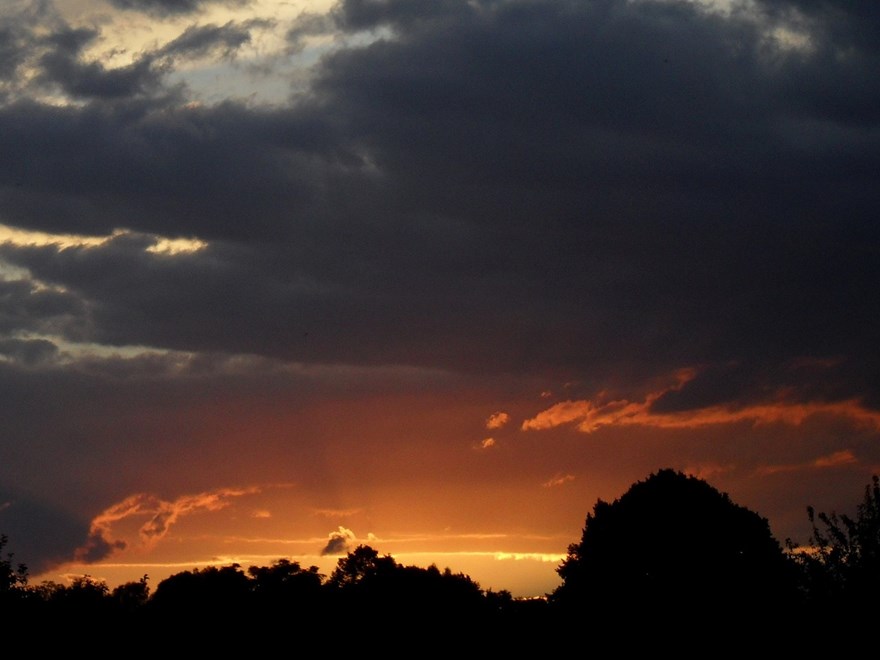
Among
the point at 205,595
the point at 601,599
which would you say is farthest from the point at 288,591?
the point at 601,599

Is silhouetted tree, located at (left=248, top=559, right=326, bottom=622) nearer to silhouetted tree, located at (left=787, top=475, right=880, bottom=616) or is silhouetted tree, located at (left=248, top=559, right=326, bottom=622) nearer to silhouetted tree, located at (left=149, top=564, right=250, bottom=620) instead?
silhouetted tree, located at (left=149, top=564, right=250, bottom=620)

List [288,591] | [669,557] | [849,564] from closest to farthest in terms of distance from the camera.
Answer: [849,564], [669,557], [288,591]

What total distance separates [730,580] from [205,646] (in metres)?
43.6

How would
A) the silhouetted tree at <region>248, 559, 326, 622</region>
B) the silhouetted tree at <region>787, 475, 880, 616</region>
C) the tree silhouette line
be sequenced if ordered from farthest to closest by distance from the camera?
1. the silhouetted tree at <region>248, 559, 326, 622</region>
2. the tree silhouette line
3. the silhouetted tree at <region>787, 475, 880, 616</region>

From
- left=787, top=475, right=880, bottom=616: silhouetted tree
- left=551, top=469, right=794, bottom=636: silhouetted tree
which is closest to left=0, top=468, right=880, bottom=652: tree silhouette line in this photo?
left=551, top=469, right=794, bottom=636: silhouetted tree

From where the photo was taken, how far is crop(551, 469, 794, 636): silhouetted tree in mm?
95375

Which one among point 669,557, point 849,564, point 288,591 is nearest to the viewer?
point 849,564

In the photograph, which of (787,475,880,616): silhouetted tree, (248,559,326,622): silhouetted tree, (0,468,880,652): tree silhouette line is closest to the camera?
(787,475,880,616): silhouetted tree

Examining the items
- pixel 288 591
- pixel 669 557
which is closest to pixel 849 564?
pixel 669 557

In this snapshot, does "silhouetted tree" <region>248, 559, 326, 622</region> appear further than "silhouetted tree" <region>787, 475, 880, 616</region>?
Yes

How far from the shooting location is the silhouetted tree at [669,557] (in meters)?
95.4

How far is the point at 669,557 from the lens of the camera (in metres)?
98.4

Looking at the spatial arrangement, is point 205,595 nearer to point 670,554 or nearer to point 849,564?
point 670,554

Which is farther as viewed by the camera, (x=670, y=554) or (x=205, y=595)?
(x=205, y=595)
